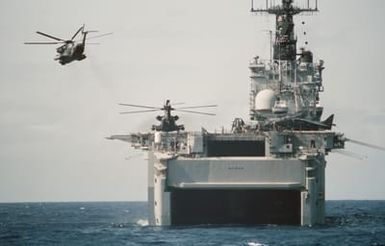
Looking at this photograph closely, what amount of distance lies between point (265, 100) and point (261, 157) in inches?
253

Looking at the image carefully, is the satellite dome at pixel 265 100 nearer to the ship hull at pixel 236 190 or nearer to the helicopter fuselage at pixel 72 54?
the ship hull at pixel 236 190

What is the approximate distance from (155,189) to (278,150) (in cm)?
751

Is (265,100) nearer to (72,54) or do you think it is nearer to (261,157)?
(261,157)

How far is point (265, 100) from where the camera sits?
70438mm

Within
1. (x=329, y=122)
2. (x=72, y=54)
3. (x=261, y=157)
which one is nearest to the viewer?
(x=72, y=54)

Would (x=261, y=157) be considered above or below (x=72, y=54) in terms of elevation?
below

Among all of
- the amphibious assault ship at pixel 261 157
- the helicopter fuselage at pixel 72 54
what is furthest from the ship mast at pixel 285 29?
the helicopter fuselage at pixel 72 54

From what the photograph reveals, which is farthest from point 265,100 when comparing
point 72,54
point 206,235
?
point 72,54

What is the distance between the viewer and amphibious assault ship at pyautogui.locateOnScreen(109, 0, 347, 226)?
2504 inches

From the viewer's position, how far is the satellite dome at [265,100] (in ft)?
231

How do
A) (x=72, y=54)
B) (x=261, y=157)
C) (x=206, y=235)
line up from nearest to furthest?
1. (x=72, y=54)
2. (x=206, y=235)
3. (x=261, y=157)

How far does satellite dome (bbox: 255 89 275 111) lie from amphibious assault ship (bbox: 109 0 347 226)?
6 cm

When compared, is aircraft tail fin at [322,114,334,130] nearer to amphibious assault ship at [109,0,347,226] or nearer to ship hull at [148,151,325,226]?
amphibious assault ship at [109,0,347,226]

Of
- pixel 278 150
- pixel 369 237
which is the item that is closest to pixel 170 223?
pixel 278 150
